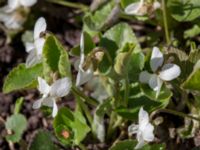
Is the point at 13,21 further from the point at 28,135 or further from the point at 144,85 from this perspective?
the point at 144,85

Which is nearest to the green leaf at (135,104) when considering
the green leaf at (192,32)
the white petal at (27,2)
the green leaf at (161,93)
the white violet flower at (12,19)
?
the green leaf at (161,93)

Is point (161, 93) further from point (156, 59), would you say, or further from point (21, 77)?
point (21, 77)

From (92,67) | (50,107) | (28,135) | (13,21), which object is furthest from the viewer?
(13,21)

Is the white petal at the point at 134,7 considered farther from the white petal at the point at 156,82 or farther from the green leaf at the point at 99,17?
the white petal at the point at 156,82

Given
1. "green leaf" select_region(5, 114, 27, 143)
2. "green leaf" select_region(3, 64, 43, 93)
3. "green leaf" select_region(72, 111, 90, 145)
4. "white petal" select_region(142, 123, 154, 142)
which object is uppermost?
"green leaf" select_region(3, 64, 43, 93)

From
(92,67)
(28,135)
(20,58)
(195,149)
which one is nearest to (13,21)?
(20,58)

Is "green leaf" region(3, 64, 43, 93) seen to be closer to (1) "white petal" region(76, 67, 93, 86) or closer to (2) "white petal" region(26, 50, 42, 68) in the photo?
(2) "white petal" region(26, 50, 42, 68)

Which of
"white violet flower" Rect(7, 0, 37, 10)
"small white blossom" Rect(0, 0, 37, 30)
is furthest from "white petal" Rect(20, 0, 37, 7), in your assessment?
"small white blossom" Rect(0, 0, 37, 30)
